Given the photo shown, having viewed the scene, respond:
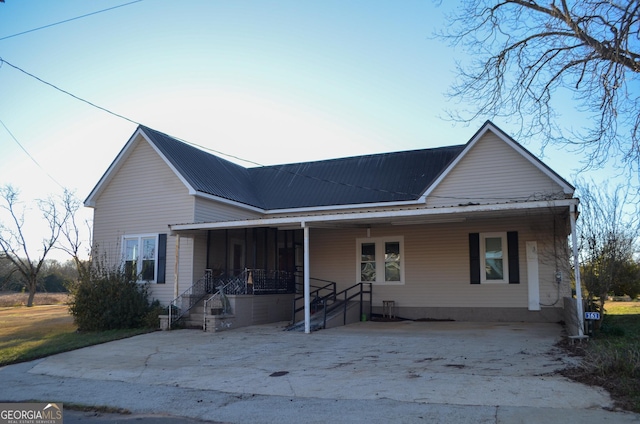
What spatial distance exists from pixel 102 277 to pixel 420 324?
10490 millimetres

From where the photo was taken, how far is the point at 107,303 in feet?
54.2

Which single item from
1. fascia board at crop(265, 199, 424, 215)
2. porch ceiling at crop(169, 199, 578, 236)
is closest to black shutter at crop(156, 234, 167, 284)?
porch ceiling at crop(169, 199, 578, 236)

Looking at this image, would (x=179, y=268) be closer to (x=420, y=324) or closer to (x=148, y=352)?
(x=148, y=352)

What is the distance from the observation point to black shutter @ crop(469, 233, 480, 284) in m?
17.8

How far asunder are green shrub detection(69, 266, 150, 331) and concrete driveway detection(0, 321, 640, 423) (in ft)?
6.75

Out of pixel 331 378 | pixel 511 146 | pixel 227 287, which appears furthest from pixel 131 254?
pixel 511 146

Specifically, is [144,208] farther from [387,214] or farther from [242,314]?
[387,214]

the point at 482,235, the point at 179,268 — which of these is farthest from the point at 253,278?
the point at 482,235

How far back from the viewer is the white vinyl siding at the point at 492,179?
55.3ft

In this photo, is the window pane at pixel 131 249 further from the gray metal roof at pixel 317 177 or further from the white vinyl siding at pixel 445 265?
the white vinyl siding at pixel 445 265

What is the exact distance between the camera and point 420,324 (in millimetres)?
16828

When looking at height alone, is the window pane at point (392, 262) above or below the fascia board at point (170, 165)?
below

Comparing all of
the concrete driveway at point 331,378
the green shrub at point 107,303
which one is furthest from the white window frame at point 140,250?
the concrete driveway at point 331,378

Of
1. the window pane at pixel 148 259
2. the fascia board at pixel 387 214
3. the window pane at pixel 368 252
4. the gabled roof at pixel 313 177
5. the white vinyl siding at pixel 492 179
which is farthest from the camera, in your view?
the window pane at pixel 368 252
